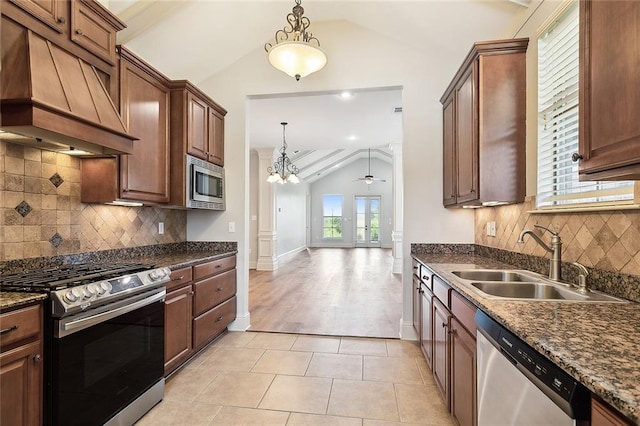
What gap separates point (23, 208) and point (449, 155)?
3.25m

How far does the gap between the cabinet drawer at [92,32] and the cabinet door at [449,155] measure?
2.68 meters

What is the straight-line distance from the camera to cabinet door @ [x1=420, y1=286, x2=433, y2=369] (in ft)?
7.89

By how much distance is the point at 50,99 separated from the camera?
5.29 ft

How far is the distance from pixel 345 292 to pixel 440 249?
2.46 metres

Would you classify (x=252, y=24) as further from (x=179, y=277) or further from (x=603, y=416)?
(x=603, y=416)

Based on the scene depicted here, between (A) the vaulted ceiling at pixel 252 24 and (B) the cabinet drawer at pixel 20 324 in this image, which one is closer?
(B) the cabinet drawer at pixel 20 324

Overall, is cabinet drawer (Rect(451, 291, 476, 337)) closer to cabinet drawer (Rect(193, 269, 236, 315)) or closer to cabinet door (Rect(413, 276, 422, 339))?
cabinet door (Rect(413, 276, 422, 339))

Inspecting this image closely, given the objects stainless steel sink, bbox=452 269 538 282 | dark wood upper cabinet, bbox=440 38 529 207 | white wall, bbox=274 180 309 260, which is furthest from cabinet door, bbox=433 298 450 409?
white wall, bbox=274 180 309 260

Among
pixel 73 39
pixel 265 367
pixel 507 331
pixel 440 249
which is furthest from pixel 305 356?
pixel 73 39

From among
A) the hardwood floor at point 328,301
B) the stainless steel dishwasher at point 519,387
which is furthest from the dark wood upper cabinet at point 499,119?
the hardwood floor at point 328,301

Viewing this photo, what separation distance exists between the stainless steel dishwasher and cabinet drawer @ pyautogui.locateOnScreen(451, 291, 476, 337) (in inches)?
3.4

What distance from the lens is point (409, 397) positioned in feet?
7.44

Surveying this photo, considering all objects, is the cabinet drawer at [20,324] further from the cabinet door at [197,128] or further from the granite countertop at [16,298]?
the cabinet door at [197,128]

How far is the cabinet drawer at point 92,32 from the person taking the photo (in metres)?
1.87
